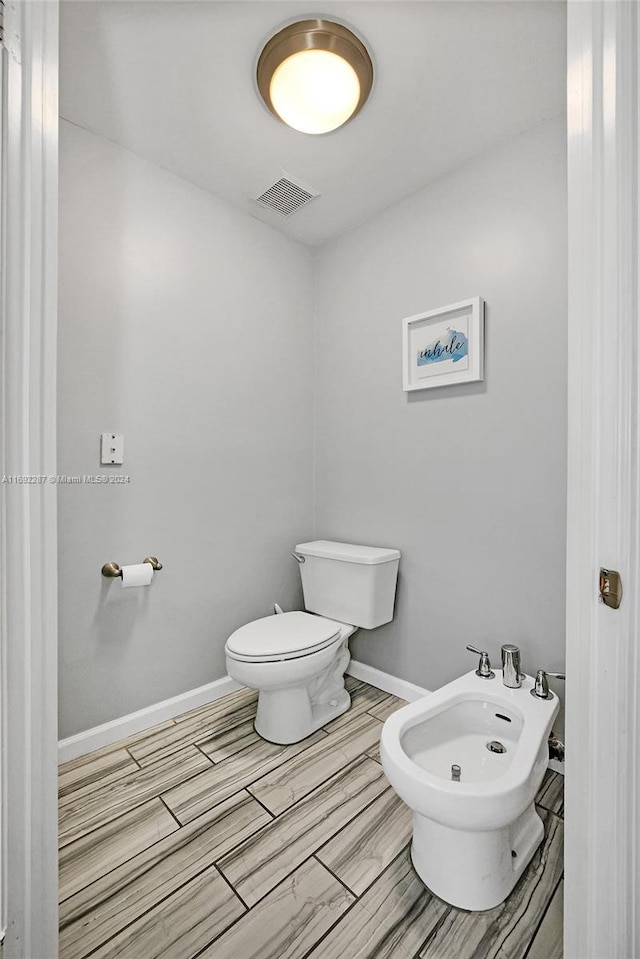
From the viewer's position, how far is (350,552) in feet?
6.57

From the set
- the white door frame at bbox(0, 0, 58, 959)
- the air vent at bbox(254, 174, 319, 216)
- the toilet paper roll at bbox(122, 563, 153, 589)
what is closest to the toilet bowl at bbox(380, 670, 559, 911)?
the white door frame at bbox(0, 0, 58, 959)

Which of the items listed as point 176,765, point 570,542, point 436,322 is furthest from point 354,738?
point 436,322

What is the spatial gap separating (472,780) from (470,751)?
10cm

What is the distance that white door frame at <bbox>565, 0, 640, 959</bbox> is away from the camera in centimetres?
61

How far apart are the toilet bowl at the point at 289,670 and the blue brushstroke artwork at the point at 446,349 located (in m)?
1.25

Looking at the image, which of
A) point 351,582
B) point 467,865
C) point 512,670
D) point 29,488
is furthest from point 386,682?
point 29,488

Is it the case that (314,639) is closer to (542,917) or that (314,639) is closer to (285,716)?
(285,716)

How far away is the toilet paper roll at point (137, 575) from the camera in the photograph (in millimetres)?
1636

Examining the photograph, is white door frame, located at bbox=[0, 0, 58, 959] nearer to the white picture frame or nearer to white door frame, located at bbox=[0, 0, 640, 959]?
white door frame, located at bbox=[0, 0, 640, 959]

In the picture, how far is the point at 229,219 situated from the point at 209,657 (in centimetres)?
208

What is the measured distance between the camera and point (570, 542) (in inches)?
28.1

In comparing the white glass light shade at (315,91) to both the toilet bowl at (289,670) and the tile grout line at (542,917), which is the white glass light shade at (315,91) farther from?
the tile grout line at (542,917)

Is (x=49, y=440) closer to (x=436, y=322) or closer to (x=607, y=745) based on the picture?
(x=607, y=745)

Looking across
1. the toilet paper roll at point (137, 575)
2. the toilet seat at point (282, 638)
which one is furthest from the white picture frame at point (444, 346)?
the toilet paper roll at point (137, 575)
